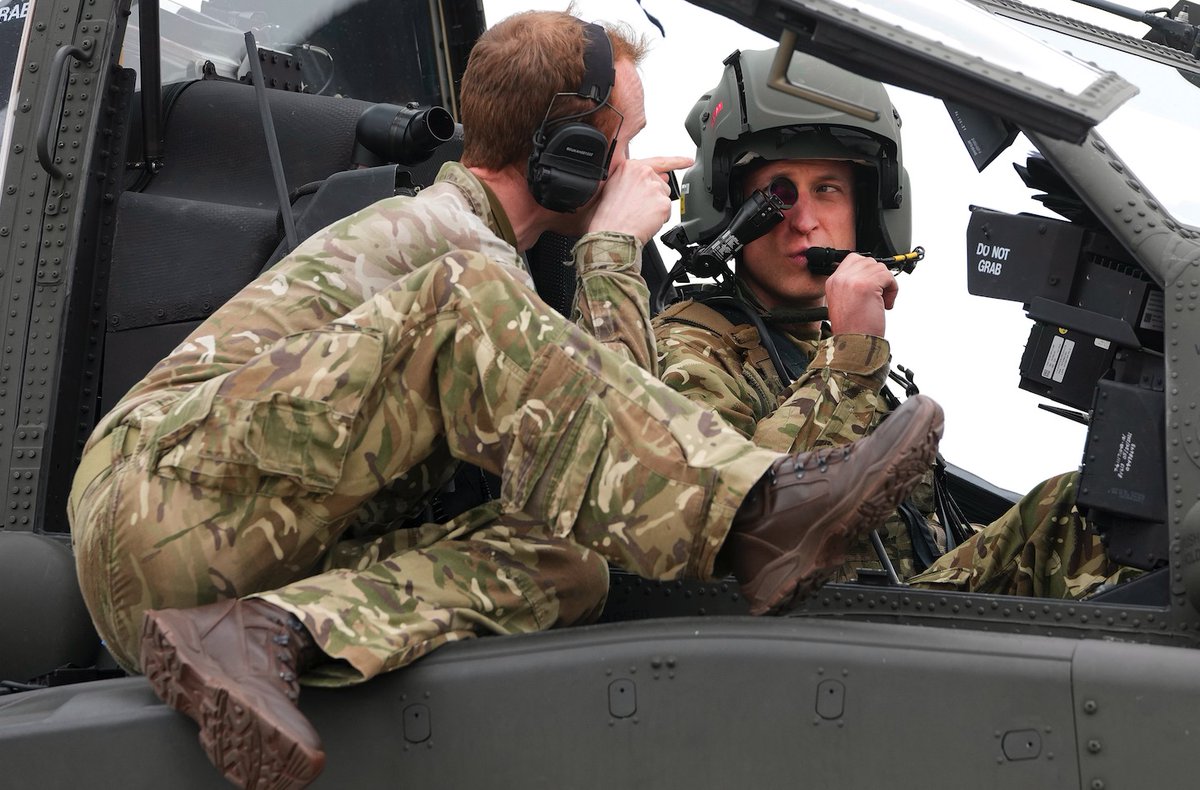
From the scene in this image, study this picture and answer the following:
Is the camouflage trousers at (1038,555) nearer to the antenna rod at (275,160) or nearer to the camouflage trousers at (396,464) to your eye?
the camouflage trousers at (396,464)

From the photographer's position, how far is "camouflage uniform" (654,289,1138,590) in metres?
2.46

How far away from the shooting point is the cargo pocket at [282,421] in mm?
2012

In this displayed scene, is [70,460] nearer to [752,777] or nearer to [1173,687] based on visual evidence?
[752,777]

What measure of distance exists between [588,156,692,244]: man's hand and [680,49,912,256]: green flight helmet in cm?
46

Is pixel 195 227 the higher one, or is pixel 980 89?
pixel 980 89

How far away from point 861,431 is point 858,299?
0.25 metres

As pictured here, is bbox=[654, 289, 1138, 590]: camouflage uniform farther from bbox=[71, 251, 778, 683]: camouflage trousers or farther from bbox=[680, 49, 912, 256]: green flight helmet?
bbox=[71, 251, 778, 683]: camouflage trousers

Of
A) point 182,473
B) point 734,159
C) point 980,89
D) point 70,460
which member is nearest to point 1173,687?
point 980,89

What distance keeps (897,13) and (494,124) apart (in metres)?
0.80

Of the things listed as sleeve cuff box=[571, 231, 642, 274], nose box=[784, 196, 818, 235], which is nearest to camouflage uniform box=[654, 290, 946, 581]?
nose box=[784, 196, 818, 235]

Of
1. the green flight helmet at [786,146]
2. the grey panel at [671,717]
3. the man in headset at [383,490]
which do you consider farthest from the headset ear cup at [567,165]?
the grey panel at [671,717]

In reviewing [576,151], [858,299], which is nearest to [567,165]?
[576,151]

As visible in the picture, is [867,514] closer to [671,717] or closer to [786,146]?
[671,717]

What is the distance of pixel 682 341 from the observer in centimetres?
293
